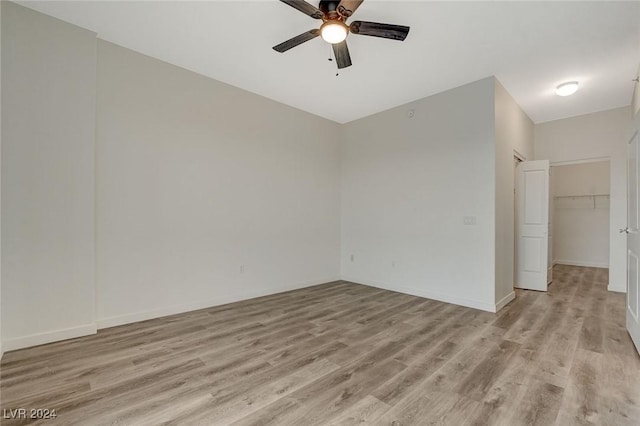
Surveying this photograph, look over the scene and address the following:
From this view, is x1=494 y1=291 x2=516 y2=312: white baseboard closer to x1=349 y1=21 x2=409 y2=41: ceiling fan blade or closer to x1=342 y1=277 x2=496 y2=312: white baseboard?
x1=342 y1=277 x2=496 y2=312: white baseboard

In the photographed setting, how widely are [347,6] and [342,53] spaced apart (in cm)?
49

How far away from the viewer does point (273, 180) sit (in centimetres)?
443

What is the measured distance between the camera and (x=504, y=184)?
3875mm

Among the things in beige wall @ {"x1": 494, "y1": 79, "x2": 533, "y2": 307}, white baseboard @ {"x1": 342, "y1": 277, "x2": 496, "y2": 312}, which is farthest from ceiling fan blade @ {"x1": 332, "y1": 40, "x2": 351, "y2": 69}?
white baseboard @ {"x1": 342, "y1": 277, "x2": 496, "y2": 312}

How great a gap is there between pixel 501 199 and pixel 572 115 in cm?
289

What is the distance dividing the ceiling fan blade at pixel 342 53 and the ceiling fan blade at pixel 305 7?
34cm

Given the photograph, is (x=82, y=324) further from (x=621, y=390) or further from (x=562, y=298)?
(x=562, y=298)

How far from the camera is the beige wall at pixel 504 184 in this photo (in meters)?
3.66

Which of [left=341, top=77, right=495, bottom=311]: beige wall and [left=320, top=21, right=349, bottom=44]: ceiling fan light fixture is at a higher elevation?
[left=320, top=21, right=349, bottom=44]: ceiling fan light fixture

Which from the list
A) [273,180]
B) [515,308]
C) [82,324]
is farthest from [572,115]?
[82,324]

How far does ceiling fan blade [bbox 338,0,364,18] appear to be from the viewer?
2090 millimetres

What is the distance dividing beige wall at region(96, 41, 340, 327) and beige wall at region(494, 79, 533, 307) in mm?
2789

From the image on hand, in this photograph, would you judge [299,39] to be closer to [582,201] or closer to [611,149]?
[611,149]

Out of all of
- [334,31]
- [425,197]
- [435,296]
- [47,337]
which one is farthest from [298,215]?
[47,337]
